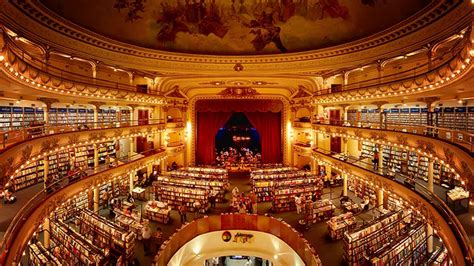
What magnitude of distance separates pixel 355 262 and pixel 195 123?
15557mm

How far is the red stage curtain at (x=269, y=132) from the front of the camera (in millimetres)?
21680

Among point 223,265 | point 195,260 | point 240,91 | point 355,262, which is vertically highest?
point 240,91

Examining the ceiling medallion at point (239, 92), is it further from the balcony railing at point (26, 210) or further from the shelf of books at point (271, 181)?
the balcony railing at point (26, 210)

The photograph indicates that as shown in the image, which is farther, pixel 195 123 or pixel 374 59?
pixel 195 123

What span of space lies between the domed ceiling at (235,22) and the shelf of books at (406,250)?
8400 mm

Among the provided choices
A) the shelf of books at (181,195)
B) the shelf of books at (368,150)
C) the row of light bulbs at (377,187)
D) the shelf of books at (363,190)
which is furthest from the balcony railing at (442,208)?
the shelf of books at (181,195)

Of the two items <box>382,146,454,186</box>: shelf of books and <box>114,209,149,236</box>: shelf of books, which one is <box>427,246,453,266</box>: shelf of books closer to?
<box>382,146,454,186</box>: shelf of books

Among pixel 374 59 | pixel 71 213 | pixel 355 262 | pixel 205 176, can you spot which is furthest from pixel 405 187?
pixel 71 213

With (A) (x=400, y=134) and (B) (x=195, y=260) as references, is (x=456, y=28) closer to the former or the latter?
(A) (x=400, y=134)

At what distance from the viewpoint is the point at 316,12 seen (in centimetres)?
1302

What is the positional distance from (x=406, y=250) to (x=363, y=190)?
5854 mm

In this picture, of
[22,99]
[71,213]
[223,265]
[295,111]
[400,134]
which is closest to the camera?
[400,134]

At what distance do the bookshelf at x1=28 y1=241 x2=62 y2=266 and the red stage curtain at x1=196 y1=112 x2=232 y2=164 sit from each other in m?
13.7

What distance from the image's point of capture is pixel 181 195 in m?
14.1
